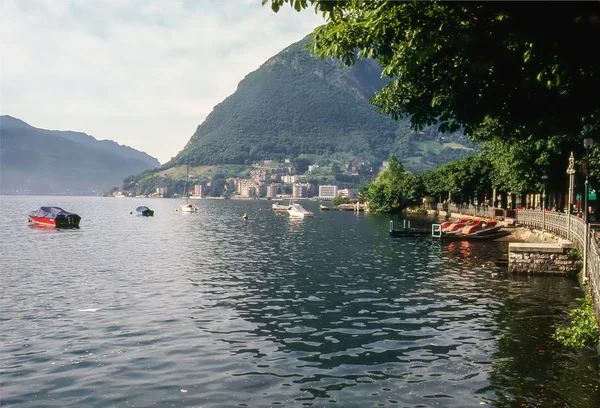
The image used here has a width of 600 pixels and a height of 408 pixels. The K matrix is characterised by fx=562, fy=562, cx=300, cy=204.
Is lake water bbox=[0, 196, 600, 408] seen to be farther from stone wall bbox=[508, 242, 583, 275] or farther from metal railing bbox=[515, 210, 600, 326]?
metal railing bbox=[515, 210, 600, 326]

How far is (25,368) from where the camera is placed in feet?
52.9

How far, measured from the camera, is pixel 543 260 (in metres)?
33.8

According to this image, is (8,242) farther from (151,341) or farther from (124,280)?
(151,341)

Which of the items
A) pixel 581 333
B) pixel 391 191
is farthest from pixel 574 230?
pixel 391 191

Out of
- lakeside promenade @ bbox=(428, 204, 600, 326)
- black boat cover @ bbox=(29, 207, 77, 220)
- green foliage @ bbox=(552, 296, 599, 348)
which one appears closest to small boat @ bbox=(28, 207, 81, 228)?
black boat cover @ bbox=(29, 207, 77, 220)

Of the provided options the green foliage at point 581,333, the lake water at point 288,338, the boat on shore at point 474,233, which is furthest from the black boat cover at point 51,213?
the green foliage at point 581,333

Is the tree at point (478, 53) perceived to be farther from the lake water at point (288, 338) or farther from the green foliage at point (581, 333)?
the lake water at point (288, 338)

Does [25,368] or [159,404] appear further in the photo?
[25,368]

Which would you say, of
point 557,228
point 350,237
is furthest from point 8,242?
point 557,228

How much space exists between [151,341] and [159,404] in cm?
613

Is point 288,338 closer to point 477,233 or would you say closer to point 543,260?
point 543,260

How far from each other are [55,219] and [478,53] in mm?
82593

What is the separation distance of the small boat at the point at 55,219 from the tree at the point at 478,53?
78.4 metres

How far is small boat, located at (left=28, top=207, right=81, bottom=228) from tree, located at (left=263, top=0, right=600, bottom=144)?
78.4 m
